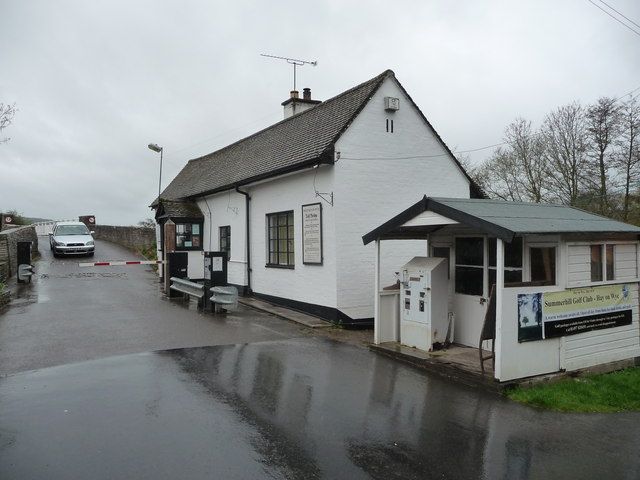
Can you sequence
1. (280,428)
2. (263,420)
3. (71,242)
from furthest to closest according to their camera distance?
(71,242) < (263,420) < (280,428)

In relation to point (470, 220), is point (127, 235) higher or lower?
higher

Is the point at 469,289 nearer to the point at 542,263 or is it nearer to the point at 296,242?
the point at 542,263

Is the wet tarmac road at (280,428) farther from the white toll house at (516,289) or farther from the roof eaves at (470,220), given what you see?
the roof eaves at (470,220)

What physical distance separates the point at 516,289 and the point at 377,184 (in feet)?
20.1

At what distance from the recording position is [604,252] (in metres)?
8.91

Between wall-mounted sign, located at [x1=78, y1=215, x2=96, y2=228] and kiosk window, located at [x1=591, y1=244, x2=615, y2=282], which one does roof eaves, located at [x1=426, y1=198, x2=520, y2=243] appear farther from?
wall-mounted sign, located at [x1=78, y1=215, x2=96, y2=228]

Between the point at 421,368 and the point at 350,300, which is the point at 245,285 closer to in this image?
the point at 350,300

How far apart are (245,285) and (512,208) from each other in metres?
9.91

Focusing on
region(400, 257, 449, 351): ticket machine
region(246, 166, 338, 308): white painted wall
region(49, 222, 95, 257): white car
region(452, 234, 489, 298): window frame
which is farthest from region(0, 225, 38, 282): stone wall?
region(452, 234, 489, 298): window frame

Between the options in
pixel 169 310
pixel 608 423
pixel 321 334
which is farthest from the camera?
pixel 169 310

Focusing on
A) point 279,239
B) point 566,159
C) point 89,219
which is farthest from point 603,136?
point 89,219

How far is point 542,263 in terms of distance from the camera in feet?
27.6

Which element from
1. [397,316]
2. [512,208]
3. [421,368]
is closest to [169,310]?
[397,316]

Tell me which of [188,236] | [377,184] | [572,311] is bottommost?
[572,311]
